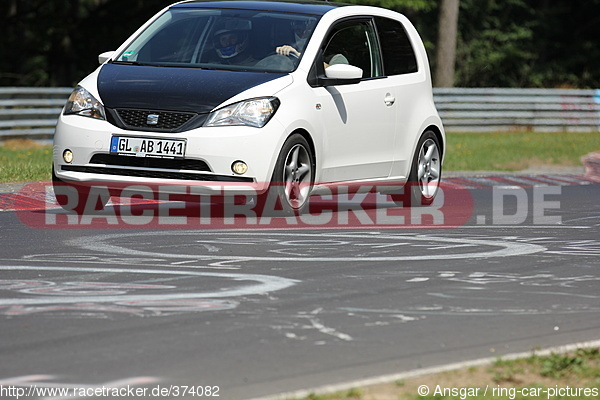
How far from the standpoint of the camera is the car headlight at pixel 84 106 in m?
11.6

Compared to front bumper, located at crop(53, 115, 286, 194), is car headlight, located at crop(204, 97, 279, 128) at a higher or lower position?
higher

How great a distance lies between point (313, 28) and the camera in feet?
41.0

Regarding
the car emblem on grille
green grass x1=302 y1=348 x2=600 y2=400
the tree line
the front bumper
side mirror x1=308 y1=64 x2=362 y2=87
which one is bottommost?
green grass x1=302 y1=348 x2=600 y2=400

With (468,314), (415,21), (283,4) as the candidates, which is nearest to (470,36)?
(415,21)

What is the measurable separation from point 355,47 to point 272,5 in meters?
0.87

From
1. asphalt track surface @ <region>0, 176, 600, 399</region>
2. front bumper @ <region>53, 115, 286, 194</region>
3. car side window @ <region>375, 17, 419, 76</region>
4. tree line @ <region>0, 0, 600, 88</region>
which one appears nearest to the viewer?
asphalt track surface @ <region>0, 176, 600, 399</region>

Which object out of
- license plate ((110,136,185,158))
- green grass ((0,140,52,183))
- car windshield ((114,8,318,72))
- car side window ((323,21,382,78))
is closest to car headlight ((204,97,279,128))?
license plate ((110,136,185,158))

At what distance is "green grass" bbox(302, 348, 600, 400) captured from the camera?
5.29 m

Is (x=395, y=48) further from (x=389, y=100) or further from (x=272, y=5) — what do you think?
(x=272, y=5)

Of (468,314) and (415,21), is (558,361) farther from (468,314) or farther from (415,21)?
(415,21)

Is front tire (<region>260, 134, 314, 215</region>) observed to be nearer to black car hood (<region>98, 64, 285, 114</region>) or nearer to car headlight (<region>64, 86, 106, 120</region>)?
black car hood (<region>98, 64, 285, 114</region>)

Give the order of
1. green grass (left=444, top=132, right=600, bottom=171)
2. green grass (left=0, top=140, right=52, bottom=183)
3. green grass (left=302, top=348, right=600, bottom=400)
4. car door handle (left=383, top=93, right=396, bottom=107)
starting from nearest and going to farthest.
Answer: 1. green grass (left=302, top=348, right=600, bottom=400)
2. car door handle (left=383, top=93, right=396, bottom=107)
3. green grass (left=0, top=140, right=52, bottom=183)
4. green grass (left=444, top=132, right=600, bottom=171)

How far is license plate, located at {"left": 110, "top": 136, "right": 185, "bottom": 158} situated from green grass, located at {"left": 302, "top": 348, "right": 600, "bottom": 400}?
5.68m

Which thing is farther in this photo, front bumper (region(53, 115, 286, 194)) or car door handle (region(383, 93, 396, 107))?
car door handle (region(383, 93, 396, 107))
